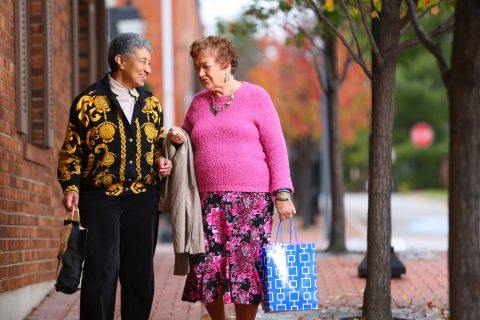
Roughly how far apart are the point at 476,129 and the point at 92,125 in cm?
228

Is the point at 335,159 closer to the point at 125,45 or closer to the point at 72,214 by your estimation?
the point at 125,45

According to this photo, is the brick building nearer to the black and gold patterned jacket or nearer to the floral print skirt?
the black and gold patterned jacket

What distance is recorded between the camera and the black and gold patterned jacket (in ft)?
18.5

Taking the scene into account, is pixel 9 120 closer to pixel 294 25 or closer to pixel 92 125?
pixel 92 125

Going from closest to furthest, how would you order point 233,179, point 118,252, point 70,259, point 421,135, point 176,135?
point 70,259, point 118,252, point 176,135, point 233,179, point 421,135

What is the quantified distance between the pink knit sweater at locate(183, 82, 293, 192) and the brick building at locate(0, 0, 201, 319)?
1591 millimetres

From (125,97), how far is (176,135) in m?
0.36

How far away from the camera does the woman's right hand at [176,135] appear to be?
5816 mm

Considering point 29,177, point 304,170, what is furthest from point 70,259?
point 304,170

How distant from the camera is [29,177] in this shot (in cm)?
805

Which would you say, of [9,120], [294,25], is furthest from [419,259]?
[9,120]

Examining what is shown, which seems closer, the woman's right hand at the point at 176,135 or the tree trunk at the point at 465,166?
the tree trunk at the point at 465,166

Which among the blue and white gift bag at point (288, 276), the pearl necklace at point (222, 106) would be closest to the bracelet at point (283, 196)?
the blue and white gift bag at point (288, 276)

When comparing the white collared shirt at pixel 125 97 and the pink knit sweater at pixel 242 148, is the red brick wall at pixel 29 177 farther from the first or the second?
the pink knit sweater at pixel 242 148
